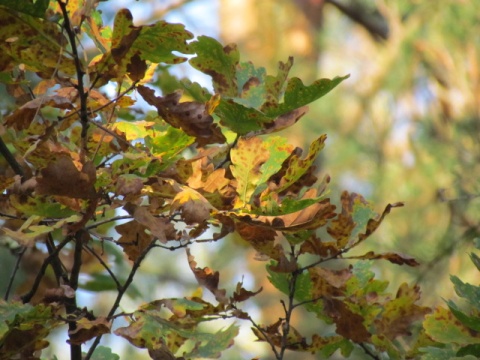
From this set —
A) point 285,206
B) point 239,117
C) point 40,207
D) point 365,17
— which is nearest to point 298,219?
point 285,206

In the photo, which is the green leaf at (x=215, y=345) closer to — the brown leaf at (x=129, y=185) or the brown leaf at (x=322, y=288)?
the brown leaf at (x=322, y=288)

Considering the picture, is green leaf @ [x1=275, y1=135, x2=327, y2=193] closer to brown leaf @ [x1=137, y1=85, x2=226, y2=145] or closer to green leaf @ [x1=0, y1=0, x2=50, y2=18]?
brown leaf @ [x1=137, y1=85, x2=226, y2=145]

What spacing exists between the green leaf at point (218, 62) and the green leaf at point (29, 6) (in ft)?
0.50

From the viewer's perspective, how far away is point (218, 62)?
0.72 m

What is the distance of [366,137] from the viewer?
4473 mm

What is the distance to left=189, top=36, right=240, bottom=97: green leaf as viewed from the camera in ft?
2.29

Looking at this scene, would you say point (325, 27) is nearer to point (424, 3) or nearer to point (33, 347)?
point (424, 3)

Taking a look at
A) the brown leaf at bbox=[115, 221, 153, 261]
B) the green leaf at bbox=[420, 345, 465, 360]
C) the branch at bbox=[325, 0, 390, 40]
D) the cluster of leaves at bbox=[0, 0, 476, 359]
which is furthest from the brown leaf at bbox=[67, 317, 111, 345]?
the branch at bbox=[325, 0, 390, 40]

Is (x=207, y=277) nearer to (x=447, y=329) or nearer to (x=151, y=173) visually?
(x=151, y=173)

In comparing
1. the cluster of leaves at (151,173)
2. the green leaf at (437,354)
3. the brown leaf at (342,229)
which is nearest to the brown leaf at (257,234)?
the cluster of leaves at (151,173)

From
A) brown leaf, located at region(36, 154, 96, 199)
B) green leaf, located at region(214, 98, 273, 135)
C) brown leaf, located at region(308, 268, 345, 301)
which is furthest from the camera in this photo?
brown leaf, located at region(308, 268, 345, 301)

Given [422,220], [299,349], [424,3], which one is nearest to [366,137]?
[424,3]

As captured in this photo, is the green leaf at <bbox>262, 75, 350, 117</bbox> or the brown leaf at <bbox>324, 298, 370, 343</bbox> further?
the brown leaf at <bbox>324, 298, 370, 343</bbox>

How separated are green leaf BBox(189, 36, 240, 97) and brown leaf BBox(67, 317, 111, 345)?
0.88 ft
